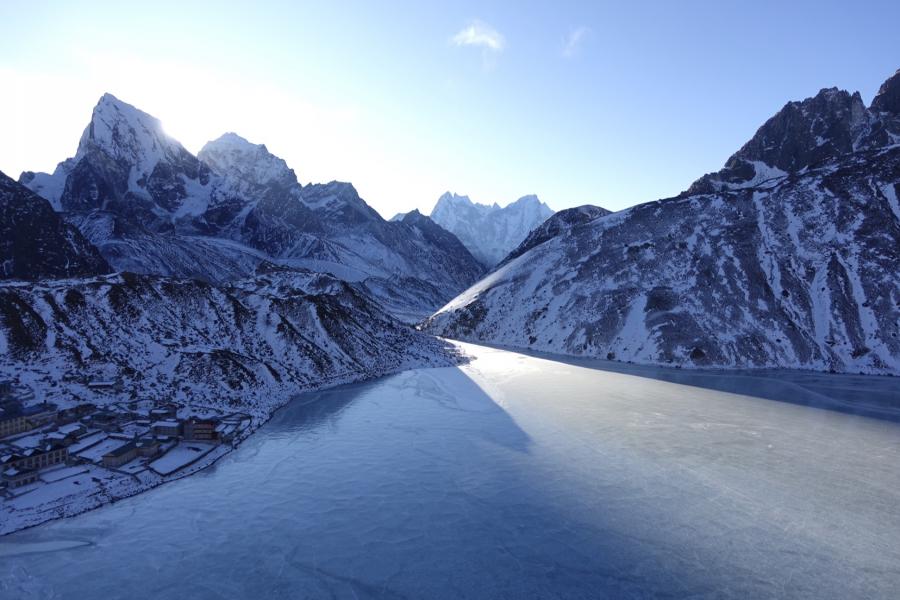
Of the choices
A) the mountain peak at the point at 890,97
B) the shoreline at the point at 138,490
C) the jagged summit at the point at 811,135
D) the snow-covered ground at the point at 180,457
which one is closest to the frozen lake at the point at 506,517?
the shoreline at the point at 138,490

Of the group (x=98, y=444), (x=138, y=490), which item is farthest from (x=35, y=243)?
(x=138, y=490)

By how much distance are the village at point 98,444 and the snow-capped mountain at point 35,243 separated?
91600 millimetres

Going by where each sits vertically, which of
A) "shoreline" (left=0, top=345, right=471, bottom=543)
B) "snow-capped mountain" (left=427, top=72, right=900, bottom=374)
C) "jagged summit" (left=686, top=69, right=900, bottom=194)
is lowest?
"shoreline" (left=0, top=345, right=471, bottom=543)

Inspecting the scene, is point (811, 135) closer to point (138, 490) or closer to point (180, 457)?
point (180, 457)

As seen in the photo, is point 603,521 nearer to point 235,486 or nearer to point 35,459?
point 235,486

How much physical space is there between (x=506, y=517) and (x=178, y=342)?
53166mm

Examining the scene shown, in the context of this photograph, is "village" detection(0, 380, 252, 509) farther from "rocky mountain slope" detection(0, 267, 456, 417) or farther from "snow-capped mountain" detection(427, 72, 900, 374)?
"snow-capped mountain" detection(427, 72, 900, 374)

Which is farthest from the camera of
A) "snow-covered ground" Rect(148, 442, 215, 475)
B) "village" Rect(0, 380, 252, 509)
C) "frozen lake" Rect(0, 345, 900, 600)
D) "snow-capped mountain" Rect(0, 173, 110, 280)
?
"snow-capped mountain" Rect(0, 173, 110, 280)

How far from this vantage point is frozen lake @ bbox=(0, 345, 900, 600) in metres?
27.4

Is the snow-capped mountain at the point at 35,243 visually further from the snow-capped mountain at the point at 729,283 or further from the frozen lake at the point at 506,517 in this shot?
the frozen lake at the point at 506,517

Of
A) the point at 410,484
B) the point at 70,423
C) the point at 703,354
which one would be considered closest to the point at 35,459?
the point at 70,423

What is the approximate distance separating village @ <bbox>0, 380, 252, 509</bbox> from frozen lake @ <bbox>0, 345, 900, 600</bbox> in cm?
290

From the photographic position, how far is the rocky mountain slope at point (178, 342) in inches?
2215

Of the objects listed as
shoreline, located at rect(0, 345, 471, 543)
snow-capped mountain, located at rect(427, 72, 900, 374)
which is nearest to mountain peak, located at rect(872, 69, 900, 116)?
snow-capped mountain, located at rect(427, 72, 900, 374)
